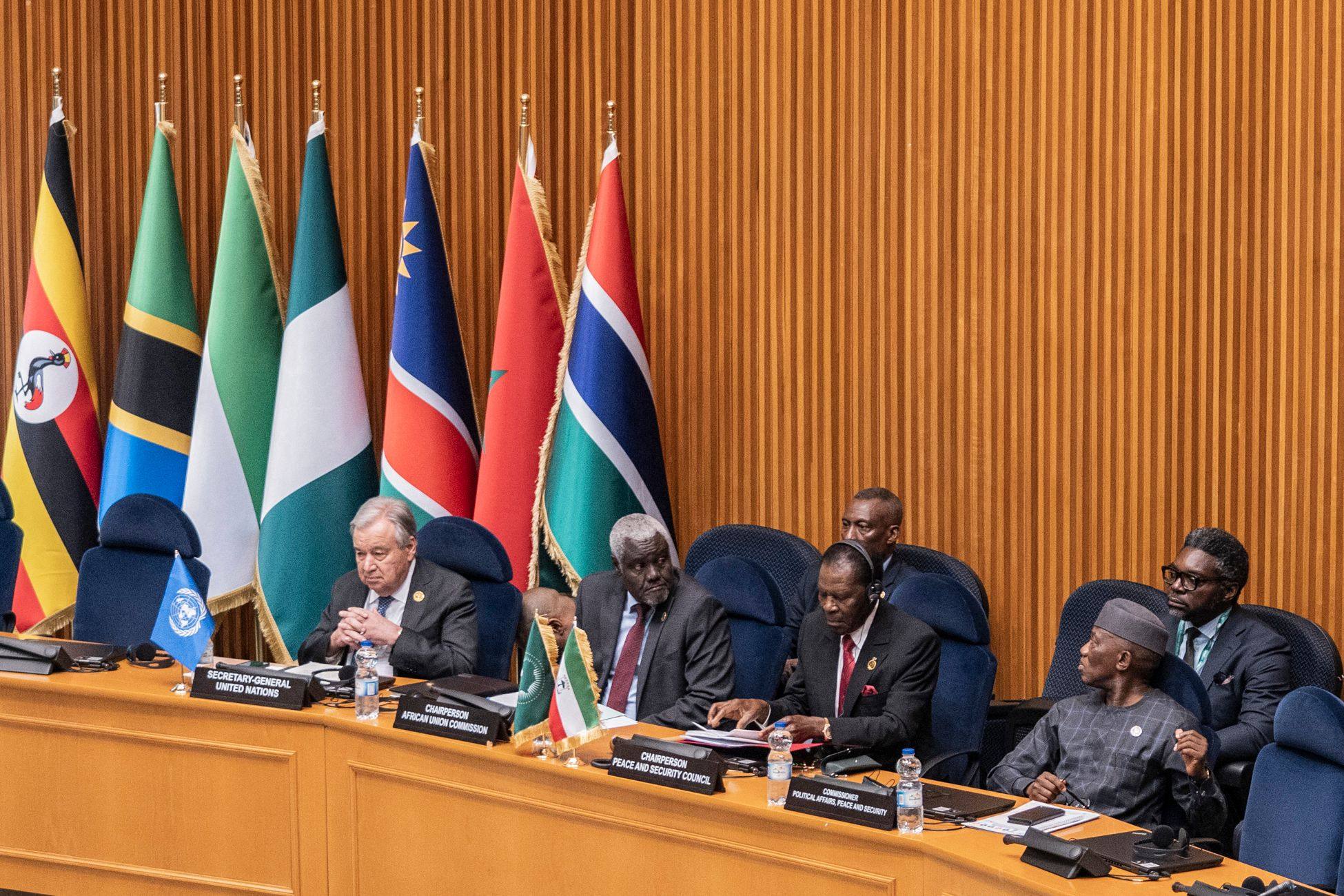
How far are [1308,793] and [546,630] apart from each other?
5.64ft

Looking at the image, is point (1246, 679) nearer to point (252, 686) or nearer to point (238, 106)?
point (252, 686)

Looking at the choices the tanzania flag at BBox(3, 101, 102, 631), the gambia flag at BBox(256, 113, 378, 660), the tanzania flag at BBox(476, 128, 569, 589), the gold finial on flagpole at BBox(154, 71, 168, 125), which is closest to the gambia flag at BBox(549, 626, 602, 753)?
the tanzania flag at BBox(476, 128, 569, 589)

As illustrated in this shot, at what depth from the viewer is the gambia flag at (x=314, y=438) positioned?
19.0 feet

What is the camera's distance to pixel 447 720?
145 inches

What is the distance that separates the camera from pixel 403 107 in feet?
21.1

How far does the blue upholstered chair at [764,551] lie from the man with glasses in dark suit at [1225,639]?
1272 mm

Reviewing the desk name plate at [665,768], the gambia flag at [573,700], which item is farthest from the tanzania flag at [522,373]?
the desk name plate at [665,768]

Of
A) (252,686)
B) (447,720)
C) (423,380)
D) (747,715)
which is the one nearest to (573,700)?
(447,720)

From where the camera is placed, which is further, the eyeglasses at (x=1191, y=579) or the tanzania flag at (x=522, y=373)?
the tanzania flag at (x=522, y=373)

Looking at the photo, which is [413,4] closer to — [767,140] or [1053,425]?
[767,140]

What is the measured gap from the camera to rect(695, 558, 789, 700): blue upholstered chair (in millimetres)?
4508

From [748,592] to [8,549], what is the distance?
3.06 m

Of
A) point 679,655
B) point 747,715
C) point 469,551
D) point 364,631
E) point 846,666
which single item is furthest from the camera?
point 469,551

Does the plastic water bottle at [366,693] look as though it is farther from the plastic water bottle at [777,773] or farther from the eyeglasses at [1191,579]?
the eyeglasses at [1191,579]
